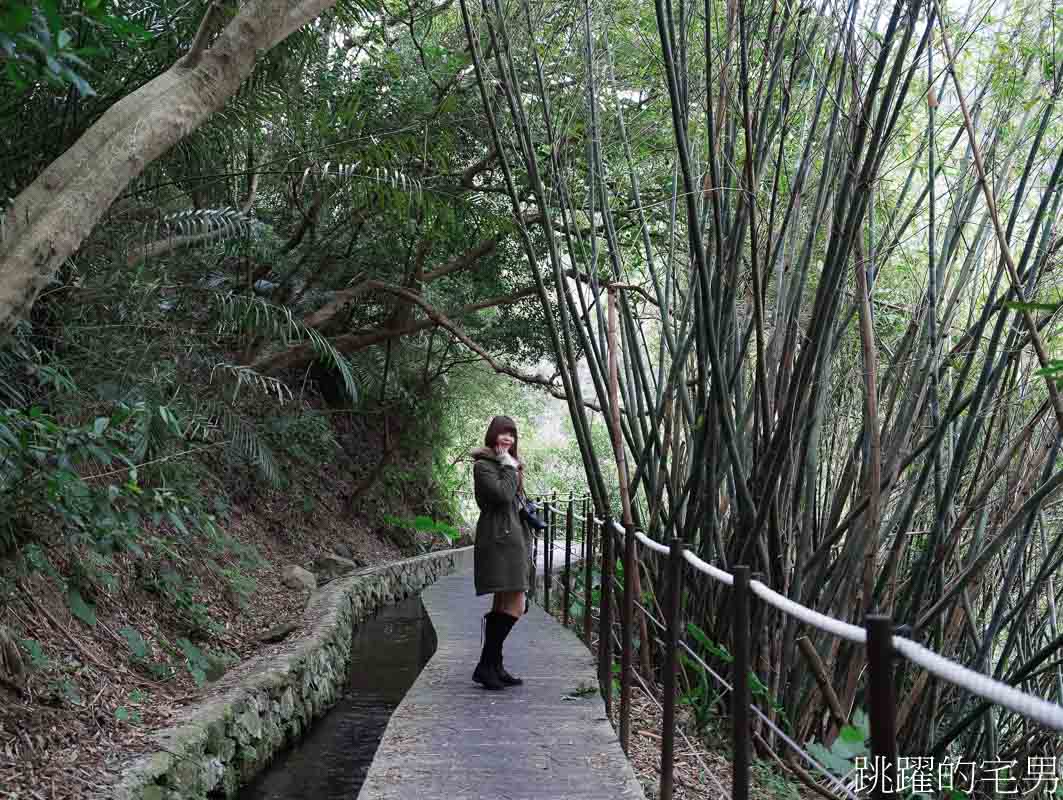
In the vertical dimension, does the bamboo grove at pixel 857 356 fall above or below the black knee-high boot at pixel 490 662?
above

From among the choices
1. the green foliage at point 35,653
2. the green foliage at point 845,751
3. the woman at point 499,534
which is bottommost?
the green foliage at point 35,653

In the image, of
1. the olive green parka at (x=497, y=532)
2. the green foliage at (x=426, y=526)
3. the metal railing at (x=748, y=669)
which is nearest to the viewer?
the metal railing at (x=748, y=669)

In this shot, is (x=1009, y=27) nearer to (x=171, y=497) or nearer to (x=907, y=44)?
(x=907, y=44)

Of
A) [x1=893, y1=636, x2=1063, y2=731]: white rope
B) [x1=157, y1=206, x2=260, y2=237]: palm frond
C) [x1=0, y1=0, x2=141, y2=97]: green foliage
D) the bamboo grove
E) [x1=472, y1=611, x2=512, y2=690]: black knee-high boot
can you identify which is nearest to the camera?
[x1=893, y1=636, x2=1063, y2=731]: white rope

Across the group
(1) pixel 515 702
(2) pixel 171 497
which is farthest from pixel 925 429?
(2) pixel 171 497

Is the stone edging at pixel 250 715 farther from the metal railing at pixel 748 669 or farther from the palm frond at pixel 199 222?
the palm frond at pixel 199 222

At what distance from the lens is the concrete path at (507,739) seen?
295cm

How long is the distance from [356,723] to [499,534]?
74.7 inches

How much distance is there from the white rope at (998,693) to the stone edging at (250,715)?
8.17ft

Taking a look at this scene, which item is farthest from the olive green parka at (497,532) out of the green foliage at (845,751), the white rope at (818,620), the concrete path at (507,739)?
the white rope at (818,620)

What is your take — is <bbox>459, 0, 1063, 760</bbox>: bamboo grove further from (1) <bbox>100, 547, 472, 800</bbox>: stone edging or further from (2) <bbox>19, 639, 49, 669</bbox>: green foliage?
(2) <bbox>19, 639, 49, 669</bbox>: green foliage

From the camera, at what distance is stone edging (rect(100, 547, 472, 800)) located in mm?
3299

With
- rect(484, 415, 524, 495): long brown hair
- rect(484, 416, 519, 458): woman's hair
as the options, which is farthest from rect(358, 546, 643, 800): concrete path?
rect(484, 416, 519, 458): woman's hair

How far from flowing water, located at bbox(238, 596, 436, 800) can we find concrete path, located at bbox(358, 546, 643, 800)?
56 centimetres
